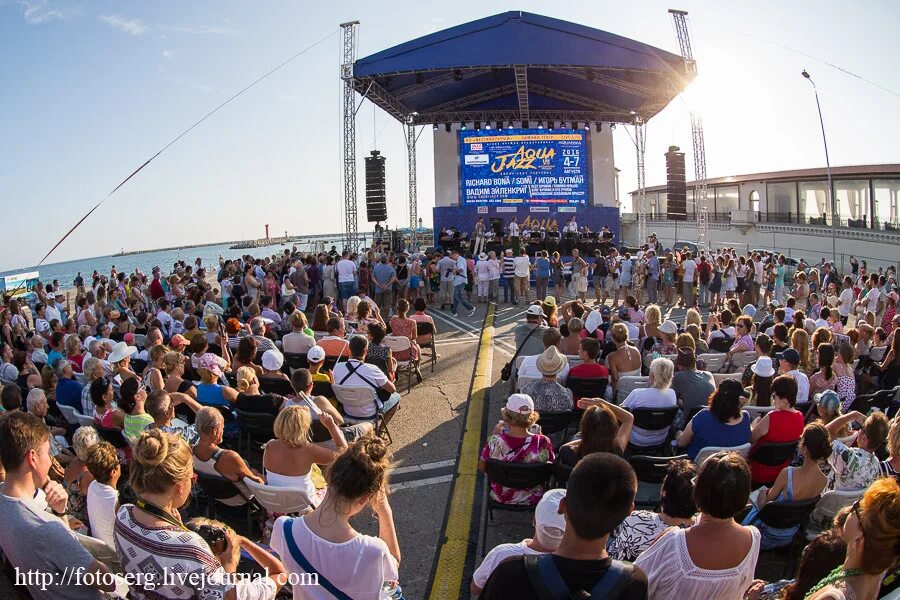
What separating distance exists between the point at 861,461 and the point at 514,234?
2197 cm

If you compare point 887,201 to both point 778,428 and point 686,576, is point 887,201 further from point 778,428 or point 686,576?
point 686,576

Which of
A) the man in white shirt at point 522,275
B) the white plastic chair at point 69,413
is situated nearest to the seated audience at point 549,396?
the white plastic chair at point 69,413

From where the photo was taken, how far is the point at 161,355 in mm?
6395

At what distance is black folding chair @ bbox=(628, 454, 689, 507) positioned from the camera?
167 inches

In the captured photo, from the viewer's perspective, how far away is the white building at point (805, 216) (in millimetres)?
28953

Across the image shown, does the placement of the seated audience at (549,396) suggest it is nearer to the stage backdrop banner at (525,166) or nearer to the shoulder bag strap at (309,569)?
the shoulder bag strap at (309,569)

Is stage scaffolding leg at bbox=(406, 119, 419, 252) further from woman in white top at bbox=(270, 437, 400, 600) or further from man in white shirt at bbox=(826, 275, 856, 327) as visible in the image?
woman in white top at bbox=(270, 437, 400, 600)

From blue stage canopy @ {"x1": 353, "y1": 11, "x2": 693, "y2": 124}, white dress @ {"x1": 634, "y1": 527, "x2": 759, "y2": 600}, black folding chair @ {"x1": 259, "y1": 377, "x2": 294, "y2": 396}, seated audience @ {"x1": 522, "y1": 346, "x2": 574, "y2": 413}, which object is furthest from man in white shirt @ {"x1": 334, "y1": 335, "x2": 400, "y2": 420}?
blue stage canopy @ {"x1": 353, "y1": 11, "x2": 693, "y2": 124}

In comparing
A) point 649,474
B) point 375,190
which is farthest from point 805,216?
point 649,474

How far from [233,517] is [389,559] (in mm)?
2298

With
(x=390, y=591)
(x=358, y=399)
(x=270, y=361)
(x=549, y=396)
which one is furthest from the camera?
(x=270, y=361)

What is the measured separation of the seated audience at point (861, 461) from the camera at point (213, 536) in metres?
3.61

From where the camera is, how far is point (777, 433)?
4.55 metres

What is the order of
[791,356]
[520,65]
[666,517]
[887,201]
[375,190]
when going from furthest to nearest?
[887,201]
[375,190]
[520,65]
[791,356]
[666,517]
